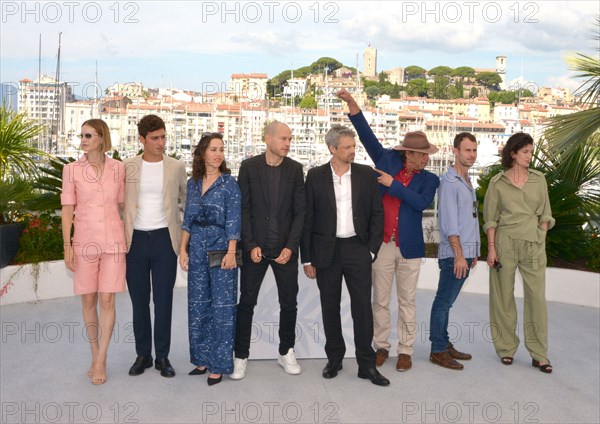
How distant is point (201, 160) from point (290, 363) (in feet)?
4.21

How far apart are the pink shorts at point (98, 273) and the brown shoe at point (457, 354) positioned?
2.09 m

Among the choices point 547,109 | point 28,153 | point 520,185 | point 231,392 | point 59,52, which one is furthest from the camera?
point 547,109

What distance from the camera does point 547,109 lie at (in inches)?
1949

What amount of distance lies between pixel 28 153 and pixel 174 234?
3493mm

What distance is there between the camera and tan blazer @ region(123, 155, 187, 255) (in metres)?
3.66

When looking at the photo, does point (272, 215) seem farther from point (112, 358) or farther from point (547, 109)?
point (547, 109)

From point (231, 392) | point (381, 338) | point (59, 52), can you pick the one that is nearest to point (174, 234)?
point (231, 392)

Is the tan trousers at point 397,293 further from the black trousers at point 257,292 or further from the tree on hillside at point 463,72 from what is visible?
the tree on hillside at point 463,72

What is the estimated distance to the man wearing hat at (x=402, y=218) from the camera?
12.6ft

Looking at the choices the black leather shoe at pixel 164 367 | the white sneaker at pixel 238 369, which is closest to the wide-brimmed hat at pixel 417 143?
the white sneaker at pixel 238 369

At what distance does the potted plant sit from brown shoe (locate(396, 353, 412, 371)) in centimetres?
347

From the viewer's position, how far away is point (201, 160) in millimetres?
3584

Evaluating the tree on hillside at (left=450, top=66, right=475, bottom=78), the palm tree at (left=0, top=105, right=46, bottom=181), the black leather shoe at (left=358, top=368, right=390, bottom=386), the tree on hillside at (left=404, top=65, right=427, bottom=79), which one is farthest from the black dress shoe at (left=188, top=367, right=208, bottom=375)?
the tree on hillside at (left=404, top=65, right=427, bottom=79)

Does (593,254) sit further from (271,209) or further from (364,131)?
(271,209)
